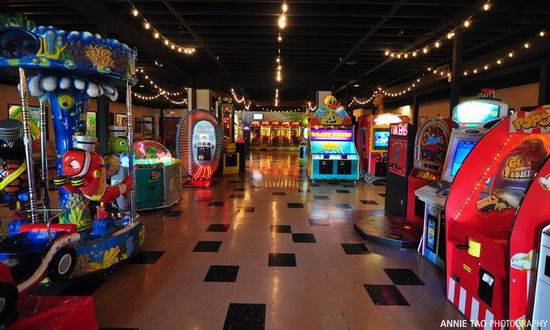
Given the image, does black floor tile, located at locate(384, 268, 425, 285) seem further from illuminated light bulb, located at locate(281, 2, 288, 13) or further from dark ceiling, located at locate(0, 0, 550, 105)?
illuminated light bulb, located at locate(281, 2, 288, 13)

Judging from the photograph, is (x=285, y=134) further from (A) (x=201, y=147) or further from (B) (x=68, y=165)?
(B) (x=68, y=165)

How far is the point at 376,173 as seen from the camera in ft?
27.9

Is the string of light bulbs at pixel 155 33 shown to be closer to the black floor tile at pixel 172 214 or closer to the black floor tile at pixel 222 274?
the black floor tile at pixel 172 214

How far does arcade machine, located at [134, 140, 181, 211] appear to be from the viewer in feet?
16.9

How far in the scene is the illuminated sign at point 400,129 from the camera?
439cm

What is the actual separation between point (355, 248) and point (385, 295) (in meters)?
1.06

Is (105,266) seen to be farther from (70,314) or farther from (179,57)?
(179,57)

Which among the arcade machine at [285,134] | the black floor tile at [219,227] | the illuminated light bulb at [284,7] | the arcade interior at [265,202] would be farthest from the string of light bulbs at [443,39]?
the arcade machine at [285,134]

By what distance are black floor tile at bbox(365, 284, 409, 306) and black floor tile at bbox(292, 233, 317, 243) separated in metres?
1.20

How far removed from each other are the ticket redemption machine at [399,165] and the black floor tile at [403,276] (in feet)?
4.96

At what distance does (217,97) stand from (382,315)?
450 inches

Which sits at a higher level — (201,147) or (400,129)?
(400,129)

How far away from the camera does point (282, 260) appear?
3311 millimetres

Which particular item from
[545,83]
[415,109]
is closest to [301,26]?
[545,83]
